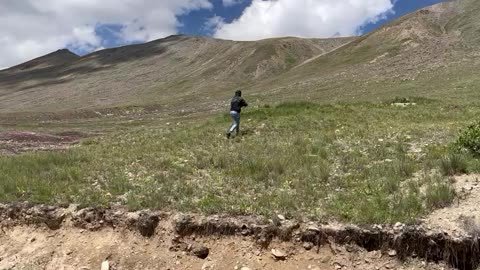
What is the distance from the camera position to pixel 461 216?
26.5ft

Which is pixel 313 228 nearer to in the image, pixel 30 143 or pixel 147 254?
pixel 147 254

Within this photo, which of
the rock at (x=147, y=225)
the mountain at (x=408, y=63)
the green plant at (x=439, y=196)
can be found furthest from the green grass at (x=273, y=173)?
the mountain at (x=408, y=63)

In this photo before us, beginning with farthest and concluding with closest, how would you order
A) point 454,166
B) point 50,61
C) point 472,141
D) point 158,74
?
point 50,61
point 158,74
point 472,141
point 454,166

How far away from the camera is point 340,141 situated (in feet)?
53.0

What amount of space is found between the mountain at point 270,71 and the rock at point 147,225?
2487cm

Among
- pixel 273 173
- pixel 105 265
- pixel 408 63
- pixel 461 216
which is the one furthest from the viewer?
pixel 408 63

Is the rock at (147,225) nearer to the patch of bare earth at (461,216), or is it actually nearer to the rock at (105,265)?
the rock at (105,265)

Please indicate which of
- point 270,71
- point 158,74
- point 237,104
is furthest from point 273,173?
point 158,74

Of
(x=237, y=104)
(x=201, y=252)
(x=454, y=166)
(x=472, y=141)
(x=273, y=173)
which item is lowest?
(x=201, y=252)

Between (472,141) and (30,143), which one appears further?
(30,143)

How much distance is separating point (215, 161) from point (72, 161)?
5.09 meters

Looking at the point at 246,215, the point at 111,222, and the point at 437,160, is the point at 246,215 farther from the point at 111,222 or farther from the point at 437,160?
the point at 437,160

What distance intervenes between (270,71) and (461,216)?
89398mm

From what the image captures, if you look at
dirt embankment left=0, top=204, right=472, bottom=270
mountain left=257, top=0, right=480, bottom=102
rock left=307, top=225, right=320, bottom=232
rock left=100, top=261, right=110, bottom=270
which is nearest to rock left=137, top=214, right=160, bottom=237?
dirt embankment left=0, top=204, right=472, bottom=270
